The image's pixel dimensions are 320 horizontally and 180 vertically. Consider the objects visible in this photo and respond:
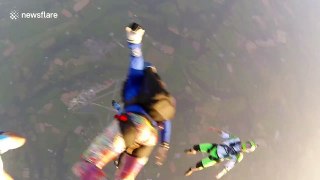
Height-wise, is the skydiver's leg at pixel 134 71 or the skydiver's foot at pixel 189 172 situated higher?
the skydiver's leg at pixel 134 71

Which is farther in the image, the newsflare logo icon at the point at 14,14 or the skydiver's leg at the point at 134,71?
the newsflare logo icon at the point at 14,14

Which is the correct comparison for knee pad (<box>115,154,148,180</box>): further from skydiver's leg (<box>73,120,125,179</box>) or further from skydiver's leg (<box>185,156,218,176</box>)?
skydiver's leg (<box>185,156,218,176</box>)

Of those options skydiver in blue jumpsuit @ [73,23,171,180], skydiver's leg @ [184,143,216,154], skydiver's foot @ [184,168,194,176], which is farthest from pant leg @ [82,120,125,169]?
skydiver's foot @ [184,168,194,176]

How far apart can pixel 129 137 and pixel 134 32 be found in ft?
1.36

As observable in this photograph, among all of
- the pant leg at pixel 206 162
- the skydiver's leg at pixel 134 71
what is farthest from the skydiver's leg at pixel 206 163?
the skydiver's leg at pixel 134 71

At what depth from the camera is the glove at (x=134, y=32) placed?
163 cm

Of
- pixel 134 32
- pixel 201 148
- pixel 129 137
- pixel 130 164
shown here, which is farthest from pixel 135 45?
pixel 201 148

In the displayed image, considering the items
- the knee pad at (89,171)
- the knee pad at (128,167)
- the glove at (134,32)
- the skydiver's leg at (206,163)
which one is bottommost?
the skydiver's leg at (206,163)

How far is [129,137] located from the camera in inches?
64.6

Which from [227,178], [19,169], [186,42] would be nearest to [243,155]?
[227,178]

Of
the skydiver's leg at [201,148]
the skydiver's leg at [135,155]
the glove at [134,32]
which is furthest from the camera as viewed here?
the skydiver's leg at [201,148]

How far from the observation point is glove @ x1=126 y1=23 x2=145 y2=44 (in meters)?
1.63

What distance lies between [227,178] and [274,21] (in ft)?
3.86

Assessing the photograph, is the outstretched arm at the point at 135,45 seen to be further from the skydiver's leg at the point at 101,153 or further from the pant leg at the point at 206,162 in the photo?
the pant leg at the point at 206,162
